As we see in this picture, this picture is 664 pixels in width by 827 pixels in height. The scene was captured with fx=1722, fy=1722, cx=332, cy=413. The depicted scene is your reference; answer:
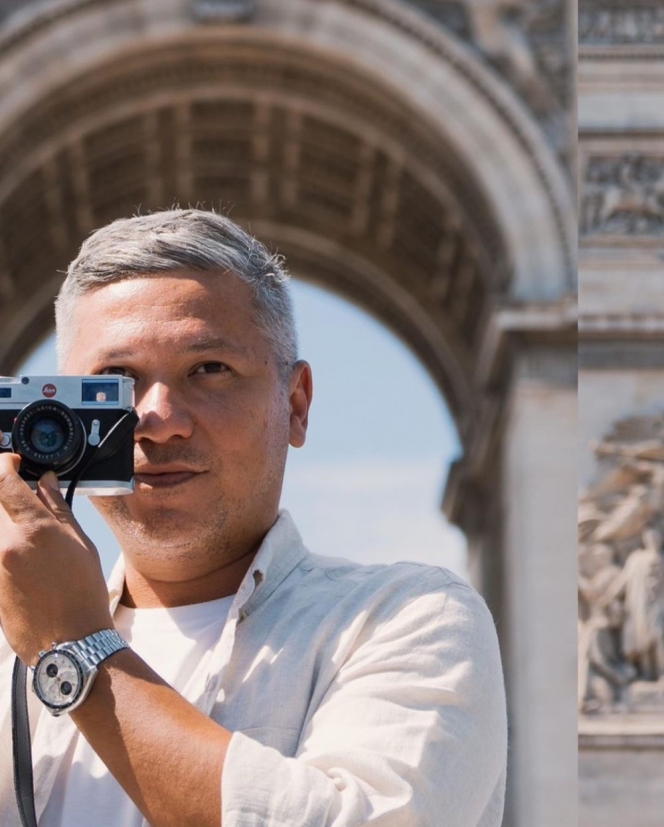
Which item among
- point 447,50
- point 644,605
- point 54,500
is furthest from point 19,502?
point 447,50

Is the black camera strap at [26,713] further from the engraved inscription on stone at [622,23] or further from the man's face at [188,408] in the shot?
the engraved inscription on stone at [622,23]

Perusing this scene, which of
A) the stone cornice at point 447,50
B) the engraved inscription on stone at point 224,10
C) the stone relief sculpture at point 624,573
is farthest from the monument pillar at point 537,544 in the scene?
the engraved inscription on stone at point 224,10

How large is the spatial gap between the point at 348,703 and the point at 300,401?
1.65 feet

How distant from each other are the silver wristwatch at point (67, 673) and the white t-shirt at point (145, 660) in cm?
16

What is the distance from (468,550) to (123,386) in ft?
49.9

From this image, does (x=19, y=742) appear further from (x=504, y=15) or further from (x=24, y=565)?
(x=504, y=15)

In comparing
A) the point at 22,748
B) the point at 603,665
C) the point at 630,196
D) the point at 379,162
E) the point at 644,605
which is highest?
the point at 379,162

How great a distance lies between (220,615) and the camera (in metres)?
1.82

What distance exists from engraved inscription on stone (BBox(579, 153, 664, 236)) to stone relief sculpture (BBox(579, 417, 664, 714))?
178cm

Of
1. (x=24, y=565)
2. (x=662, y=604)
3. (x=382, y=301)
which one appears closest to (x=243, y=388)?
(x=24, y=565)

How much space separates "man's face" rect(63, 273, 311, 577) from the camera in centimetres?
175

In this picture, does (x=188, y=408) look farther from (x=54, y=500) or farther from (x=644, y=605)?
(x=644, y=605)

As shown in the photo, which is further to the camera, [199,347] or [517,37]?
[517,37]

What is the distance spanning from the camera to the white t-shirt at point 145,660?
1635 millimetres
